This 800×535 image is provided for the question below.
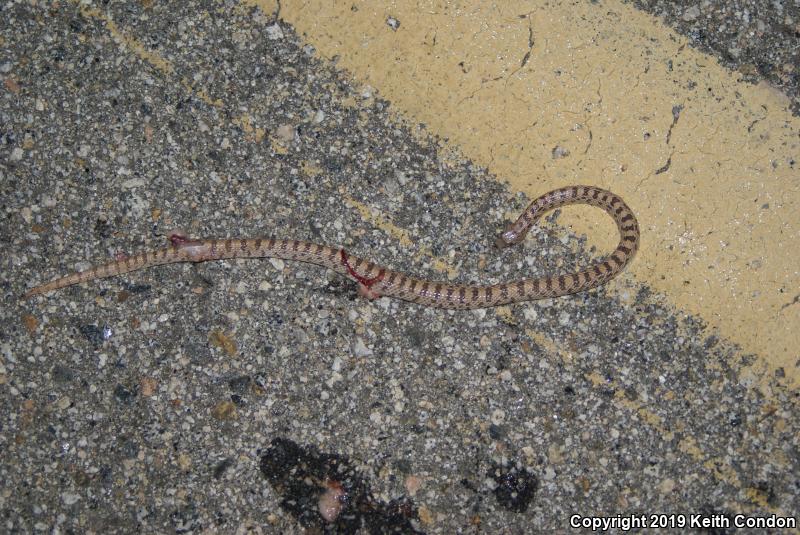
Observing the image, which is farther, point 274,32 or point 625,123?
point 274,32

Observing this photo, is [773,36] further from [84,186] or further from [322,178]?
[84,186]

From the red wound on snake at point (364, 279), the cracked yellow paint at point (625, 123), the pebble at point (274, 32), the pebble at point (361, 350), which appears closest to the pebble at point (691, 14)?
the cracked yellow paint at point (625, 123)

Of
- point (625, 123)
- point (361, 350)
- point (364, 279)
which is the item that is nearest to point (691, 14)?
point (625, 123)

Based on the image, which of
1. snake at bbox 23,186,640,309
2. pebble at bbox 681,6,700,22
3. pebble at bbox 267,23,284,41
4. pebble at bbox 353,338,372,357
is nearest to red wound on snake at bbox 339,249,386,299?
snake at bbox 23,186,640,309

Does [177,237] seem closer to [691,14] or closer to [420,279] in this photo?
[420,279]

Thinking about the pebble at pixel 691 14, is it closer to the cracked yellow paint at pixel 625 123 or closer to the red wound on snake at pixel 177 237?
the cracked yellow paint at pixel 625 123

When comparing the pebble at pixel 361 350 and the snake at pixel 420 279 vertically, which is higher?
the snake at pixel 420 279
